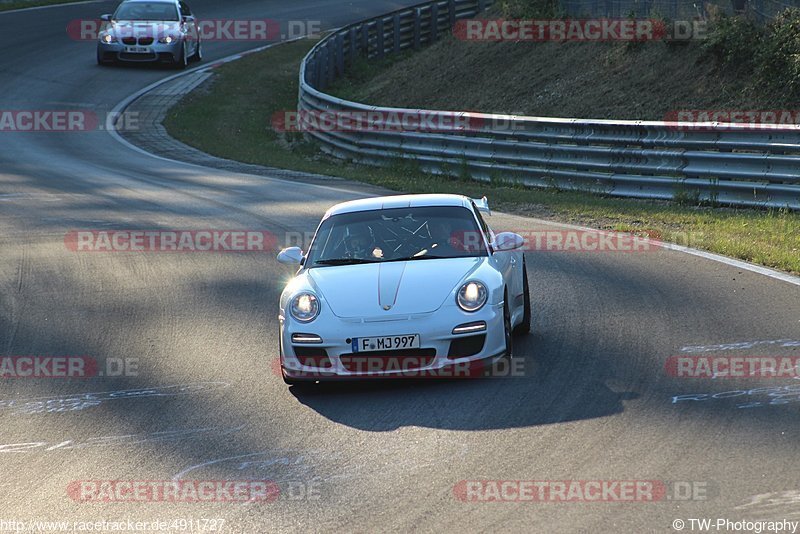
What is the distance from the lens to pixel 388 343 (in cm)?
829

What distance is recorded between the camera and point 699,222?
49.0 feet

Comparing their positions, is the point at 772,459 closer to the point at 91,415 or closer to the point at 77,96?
the point at 91,415

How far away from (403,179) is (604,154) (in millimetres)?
4046

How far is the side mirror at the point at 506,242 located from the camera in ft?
30.5

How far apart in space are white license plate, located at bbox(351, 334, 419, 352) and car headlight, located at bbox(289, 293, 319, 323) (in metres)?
0.46

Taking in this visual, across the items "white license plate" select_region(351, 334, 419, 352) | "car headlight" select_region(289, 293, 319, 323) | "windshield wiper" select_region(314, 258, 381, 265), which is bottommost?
"white license plate" select_region(351, 334, 419, 352)

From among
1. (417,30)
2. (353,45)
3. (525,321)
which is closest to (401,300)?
(525,321)

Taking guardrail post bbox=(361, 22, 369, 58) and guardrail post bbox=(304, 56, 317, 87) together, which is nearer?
guardrail post bbox=(304, 56, 317, 87)

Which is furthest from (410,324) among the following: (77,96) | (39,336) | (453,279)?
(77,96)

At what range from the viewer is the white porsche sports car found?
8.33m

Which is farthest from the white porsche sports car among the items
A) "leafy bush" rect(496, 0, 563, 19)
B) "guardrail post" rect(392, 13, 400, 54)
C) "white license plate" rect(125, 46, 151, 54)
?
"guardrail post" rect(392, 13, 400, 54)

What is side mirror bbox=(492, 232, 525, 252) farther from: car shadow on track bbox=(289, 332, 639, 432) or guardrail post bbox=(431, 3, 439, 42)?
guardrail post bbox=(431, 3, 439, 42)

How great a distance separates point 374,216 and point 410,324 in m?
1.59

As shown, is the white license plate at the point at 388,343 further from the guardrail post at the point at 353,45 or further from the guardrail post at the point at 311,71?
the guardrail post at the point at 353,45
